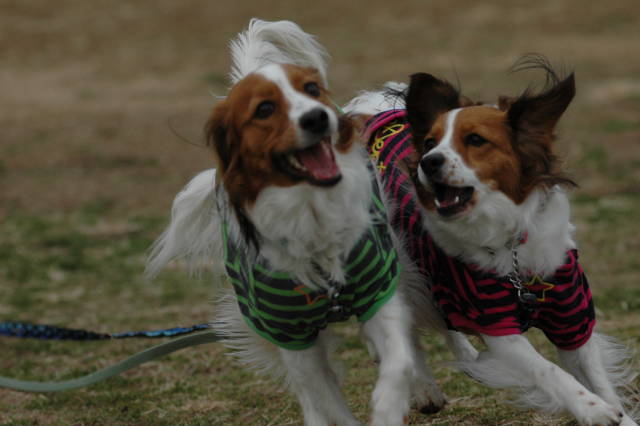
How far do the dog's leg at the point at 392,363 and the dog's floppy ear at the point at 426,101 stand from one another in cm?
91

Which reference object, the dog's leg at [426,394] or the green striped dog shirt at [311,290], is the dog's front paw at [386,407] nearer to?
the green striped dog shirt at [311,290]

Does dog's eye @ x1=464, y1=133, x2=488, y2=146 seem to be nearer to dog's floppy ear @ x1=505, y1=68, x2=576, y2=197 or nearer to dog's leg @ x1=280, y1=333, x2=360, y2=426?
dog's floppy ear @ x1=505, y1=68, x2=576, y2=197

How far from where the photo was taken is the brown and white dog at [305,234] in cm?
334

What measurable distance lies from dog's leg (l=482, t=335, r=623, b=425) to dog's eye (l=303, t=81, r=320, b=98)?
1.25 metres

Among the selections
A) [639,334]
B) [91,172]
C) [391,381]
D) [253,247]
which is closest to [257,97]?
[253,247]

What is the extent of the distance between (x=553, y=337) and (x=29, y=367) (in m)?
3.79

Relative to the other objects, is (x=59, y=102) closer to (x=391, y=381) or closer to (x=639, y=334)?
(x=639, y=334)

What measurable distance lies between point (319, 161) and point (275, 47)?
1.25 metres

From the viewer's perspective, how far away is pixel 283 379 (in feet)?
13.8

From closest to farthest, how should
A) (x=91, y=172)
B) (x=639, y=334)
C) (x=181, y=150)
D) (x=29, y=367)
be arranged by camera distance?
(x=639, y=334)
(x=29, y=367)
(x=91, y=172)
(x=181, y=150)

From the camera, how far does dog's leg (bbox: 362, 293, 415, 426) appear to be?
343 cm

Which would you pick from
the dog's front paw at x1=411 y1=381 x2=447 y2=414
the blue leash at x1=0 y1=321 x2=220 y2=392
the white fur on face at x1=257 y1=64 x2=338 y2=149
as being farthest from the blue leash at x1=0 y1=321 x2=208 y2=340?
the white fur on face at x1=257 y1=64 x2=338 y2=149

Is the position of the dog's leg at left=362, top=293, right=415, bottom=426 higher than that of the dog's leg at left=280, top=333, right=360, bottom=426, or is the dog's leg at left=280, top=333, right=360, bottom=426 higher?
the dog's leg at left=362, top=293, right=415, bottom=426

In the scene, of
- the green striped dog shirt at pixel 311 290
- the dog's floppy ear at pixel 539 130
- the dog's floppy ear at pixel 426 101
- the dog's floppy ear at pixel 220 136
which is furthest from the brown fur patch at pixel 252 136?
the dog's floppy ear at pixel 539 130
